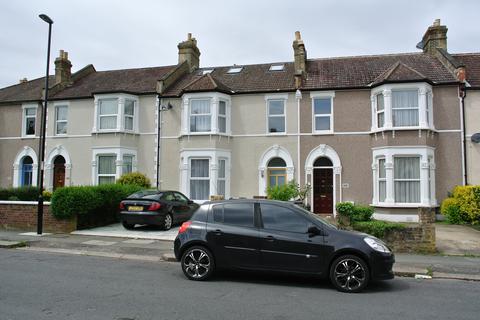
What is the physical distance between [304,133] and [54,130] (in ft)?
46.6

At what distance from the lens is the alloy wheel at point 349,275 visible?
6676 millimetres

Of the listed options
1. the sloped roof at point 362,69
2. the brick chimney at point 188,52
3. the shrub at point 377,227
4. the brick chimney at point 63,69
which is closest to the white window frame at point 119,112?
the brick chimney at point 63,69

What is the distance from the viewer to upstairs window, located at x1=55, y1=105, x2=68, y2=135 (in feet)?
72.5

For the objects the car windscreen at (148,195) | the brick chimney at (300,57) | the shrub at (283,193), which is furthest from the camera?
the brick chimney at (300,57)

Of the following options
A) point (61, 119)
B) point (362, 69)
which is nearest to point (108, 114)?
point (61, 119)

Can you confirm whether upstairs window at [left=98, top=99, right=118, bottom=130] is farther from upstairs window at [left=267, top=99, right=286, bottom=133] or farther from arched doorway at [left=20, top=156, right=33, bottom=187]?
upstairs window at [left=267, top=99, right=286, bottom=133]

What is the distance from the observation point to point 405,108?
56.6 ft

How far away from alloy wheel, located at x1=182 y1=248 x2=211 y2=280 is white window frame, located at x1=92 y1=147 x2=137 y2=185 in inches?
542

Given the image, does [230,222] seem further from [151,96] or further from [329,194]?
[151,96]

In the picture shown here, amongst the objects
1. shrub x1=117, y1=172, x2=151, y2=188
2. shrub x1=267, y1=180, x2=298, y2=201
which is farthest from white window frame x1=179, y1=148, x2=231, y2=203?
shrub x1=267, y1=180, x2=298, y2=201

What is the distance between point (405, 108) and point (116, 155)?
14446 mm

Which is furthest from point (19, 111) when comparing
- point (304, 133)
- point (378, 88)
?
point (378, 88)

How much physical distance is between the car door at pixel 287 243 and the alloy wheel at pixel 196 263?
1101 millimetres

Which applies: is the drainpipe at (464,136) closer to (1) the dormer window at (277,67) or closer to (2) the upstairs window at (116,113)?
(1) the dormer window at (277,67)
